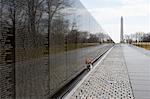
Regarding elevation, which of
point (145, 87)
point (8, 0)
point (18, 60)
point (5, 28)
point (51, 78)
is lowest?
point (145, 87)

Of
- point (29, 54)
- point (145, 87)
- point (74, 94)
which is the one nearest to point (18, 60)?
point (29, 54)

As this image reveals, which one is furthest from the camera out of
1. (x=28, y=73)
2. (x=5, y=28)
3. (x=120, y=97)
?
(x=120, y=97)

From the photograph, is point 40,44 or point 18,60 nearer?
point 18,60

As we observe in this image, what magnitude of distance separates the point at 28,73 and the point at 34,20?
908 millimetres

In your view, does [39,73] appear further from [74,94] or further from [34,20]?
[74,94]

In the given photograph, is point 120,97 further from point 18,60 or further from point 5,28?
point 5,28

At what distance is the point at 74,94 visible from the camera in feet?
27.3

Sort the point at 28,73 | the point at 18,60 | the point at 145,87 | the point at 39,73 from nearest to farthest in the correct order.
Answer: the point at 18,60 → the point at 28,73 → the point at 39,73 → the point at 145,87

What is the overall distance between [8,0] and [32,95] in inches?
73.1

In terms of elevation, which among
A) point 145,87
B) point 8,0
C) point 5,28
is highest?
point 8,0

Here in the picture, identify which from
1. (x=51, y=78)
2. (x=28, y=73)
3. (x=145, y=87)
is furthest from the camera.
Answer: (x=145, y=87)

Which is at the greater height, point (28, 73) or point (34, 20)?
point (34, 20)

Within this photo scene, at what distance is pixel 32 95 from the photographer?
539 centimetres

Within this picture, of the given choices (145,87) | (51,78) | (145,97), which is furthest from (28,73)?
(145,87)
